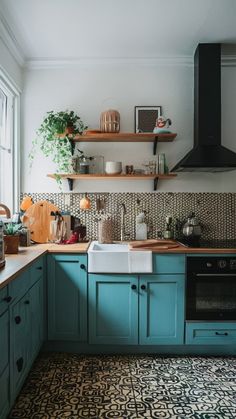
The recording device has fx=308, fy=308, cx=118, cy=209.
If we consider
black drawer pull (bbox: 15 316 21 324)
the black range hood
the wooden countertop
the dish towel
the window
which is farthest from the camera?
the window

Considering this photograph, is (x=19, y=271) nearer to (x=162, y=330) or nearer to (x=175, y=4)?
(x=162, y=330)

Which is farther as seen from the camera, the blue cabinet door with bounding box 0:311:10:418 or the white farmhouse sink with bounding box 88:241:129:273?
the white farmhouse sink with bounding box 88:241:129:273

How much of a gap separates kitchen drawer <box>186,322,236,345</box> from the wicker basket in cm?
184

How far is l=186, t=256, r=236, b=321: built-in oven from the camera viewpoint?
2463 mm

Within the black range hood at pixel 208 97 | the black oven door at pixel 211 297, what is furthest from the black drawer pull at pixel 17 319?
the black range hood at pixel 208 97

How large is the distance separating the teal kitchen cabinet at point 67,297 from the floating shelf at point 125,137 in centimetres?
111

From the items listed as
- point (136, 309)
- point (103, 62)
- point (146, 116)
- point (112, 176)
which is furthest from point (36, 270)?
point (103, 62)

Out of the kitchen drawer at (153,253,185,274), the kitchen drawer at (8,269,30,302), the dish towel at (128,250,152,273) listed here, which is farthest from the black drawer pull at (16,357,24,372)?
the kitchen drawer at (153,253,185,274)

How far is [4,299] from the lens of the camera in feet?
5.06

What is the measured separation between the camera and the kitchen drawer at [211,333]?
250 centimetres

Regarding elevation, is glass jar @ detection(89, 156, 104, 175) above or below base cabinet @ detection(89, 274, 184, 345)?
above

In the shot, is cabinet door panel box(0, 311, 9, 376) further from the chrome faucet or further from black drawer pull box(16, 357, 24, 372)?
the chrome faucet

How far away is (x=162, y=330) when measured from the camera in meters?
2.50

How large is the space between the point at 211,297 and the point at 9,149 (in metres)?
2.27
